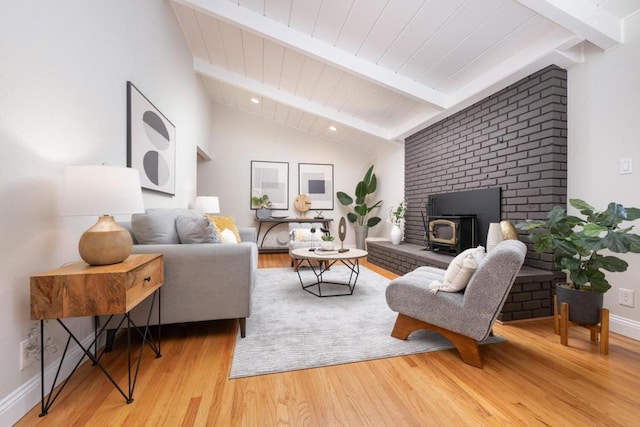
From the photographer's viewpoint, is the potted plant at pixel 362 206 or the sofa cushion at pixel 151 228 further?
the potted plant at pixel 362 206

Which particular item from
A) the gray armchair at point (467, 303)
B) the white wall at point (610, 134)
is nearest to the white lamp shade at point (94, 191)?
the gray armchair at point (467, 303)

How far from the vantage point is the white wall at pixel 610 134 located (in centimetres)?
194

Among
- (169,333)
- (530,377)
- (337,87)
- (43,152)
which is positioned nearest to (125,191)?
(43,152)

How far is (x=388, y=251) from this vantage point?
4141 millimetres

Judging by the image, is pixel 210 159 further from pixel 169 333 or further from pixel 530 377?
pixel 530 377

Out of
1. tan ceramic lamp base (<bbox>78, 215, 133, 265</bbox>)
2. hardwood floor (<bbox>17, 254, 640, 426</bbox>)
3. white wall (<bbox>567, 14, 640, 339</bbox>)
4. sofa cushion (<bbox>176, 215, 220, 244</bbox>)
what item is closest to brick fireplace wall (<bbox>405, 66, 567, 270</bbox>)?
white wall (<bbox>567, 14, 640, 339</bbox>)

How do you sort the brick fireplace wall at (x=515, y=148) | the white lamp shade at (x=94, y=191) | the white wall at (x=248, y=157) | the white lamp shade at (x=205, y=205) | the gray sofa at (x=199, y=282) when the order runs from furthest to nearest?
the white wall at (x=248, y=157), the white lamp shade at (x=205, y=205), the brick fireplace wall at (x=515, y=148), the gray sofa at (x=199, y=282), the white lamp shade at (x=94, y=191)

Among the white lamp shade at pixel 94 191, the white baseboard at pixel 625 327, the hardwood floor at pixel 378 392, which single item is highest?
the white lamp shade at pixel 94 191

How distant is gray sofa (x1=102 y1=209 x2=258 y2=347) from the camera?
1.76 meters

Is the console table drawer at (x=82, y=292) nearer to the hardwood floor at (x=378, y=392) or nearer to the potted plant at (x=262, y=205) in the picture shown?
the hardwood floor at (x=378, y=392)

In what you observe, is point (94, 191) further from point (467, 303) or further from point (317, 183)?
point (317, 183)

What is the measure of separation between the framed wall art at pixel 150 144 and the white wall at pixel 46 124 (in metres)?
0.10

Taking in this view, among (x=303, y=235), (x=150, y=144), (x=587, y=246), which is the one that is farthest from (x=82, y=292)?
(x=303, y=235)

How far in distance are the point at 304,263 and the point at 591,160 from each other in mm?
3730
